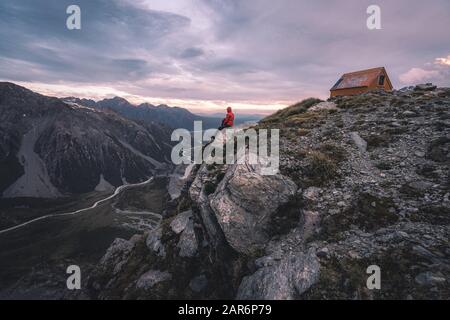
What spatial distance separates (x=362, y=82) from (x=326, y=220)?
42.9 m

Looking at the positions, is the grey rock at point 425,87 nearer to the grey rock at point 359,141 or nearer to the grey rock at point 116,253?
the grey rock at point 359,141

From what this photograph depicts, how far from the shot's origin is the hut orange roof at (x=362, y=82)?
167ft

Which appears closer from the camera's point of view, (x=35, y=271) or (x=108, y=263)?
(x=108, y=263)

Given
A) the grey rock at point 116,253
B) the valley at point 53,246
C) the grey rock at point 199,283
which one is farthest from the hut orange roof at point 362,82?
the valley at point 53,246

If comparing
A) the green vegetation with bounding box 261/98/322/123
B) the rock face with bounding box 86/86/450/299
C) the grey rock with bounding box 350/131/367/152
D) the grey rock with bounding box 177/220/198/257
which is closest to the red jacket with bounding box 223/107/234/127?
the rock face with bounding box 86/86/450/299

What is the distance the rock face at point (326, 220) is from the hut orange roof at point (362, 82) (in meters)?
18.4

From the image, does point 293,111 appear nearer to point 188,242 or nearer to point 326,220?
point 188,242

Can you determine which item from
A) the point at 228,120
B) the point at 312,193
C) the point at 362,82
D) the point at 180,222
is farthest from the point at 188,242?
the point at 362,82

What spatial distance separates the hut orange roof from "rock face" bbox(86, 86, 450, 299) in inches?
726

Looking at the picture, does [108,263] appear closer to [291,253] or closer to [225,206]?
[225,206]
